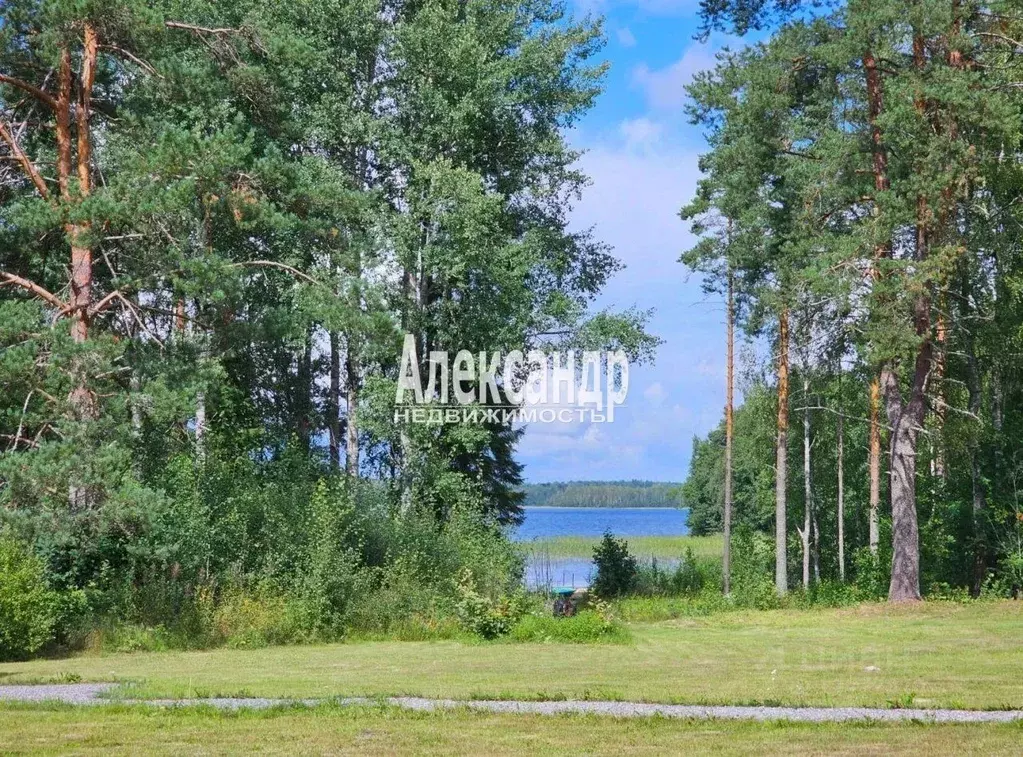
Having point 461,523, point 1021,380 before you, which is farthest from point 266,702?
point 1021,380

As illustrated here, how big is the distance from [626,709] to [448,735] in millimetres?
1818

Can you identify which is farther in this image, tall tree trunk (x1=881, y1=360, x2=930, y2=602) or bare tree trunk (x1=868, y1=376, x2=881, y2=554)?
bare tree trunk (x1=868, y1=376, x2=881, y2=554)

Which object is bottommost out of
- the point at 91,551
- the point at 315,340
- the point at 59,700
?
the point at 59,700

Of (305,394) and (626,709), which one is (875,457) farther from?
(626,709)

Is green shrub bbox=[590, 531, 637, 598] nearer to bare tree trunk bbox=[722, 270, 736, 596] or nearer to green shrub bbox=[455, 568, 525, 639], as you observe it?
bare tree trunk bbox=[722, 270, 736, 596]


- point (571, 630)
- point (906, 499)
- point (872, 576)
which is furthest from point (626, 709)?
point (872, 576)

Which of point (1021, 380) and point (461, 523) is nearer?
point (461, 523)

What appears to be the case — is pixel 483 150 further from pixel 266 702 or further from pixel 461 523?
pixel 266 702

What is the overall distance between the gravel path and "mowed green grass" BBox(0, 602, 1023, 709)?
33 centimetres

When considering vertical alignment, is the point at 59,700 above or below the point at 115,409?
below

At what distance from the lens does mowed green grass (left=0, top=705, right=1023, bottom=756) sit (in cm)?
789

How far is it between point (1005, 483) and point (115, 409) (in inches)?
672

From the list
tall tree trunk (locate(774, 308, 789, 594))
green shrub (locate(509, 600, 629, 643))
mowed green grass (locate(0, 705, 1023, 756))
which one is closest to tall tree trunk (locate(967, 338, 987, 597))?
tall tree trunk (locate(774, 308, 789, 594))

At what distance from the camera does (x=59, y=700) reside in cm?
1055
